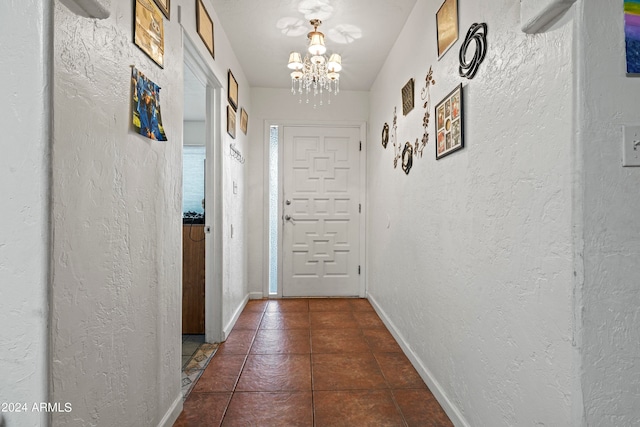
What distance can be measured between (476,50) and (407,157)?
111cm

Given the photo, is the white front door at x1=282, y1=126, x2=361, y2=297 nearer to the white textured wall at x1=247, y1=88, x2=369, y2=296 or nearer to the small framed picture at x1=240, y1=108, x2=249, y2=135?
the white textured wall at x1=247, y1=88, x2=369, y2=296

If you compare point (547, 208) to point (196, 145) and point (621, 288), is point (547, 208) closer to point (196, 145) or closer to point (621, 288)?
point (621, 288)

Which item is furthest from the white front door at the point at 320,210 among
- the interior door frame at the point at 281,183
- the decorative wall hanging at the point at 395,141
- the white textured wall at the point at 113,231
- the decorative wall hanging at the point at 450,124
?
the white textured wall at the point at 113,231

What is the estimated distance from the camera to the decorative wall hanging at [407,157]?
8.30 feet

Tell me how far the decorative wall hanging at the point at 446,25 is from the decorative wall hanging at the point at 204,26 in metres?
1.43

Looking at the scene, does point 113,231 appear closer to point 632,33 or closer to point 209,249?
point 209,249

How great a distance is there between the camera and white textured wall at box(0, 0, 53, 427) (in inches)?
34.3

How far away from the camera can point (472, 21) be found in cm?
158

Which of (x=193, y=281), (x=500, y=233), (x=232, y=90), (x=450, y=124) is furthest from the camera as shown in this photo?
(x=232, y=90)

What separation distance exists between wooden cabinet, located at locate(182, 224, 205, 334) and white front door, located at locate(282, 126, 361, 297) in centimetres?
141

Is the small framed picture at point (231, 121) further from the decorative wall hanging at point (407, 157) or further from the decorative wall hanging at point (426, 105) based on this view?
the decorative wall hanging at point (426, 105)

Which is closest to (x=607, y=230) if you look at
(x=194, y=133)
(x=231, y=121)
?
(x=231, y=121)

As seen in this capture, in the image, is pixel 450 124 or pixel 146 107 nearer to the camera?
pixel 146 107

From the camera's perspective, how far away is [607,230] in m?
0.95
